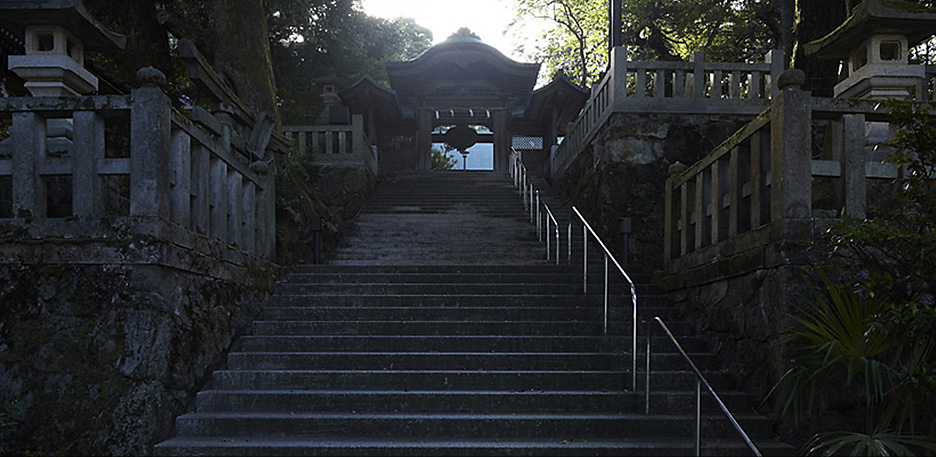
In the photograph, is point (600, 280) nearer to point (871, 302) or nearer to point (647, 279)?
point (647, 279)

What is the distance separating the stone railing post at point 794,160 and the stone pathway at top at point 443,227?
484cm

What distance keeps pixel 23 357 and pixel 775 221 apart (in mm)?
4972

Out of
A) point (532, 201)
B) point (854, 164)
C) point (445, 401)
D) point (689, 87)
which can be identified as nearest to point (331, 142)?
point (532, 201)

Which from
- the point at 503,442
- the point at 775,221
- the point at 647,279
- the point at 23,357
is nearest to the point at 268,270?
the point at 23,357

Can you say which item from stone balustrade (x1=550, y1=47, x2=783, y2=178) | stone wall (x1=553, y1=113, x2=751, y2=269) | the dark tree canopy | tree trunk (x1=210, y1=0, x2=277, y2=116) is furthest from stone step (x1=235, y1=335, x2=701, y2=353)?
tree trunk (x1=210, y1=0, x2=277, y2=116)

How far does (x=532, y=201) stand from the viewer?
11.9m

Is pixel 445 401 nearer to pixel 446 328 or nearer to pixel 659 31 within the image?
pixel 446 328

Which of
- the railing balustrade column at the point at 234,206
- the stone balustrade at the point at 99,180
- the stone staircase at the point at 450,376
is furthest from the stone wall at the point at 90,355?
the railing balustrade column at the point at 234,206

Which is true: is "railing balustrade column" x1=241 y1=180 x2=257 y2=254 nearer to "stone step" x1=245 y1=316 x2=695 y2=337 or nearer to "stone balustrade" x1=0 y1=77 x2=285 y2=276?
"stone step" x1=245 y1=316 x2=695 y2=337

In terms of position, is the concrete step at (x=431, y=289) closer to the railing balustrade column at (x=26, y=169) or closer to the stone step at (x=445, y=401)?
the stone step at (x=445, y=401)

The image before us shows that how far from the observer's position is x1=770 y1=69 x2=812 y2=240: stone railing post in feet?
15.2

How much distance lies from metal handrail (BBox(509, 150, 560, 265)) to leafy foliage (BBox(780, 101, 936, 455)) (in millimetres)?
4652

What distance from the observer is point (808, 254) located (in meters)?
4.57

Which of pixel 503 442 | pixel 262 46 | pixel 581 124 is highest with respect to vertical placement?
pixel 262 46
